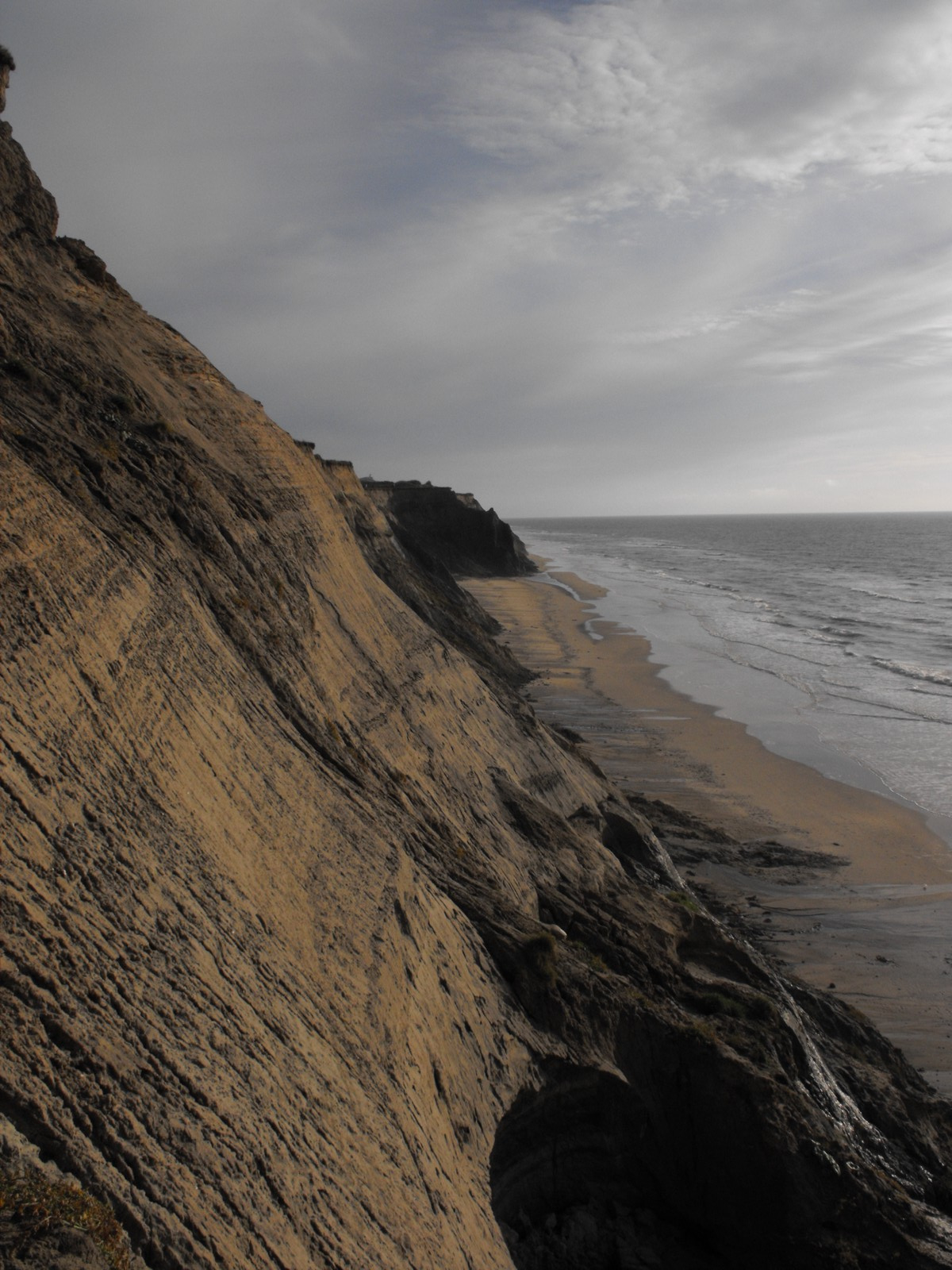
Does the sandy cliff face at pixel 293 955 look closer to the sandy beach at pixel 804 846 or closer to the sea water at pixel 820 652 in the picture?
the sandy beach at pixel 804 846

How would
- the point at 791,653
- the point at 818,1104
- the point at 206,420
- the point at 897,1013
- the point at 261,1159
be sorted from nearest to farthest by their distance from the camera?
1. the point at 261,1159
2. the point at 818,1104
3. the point at 206,420
4. the point at 897,1013
5. the point at 791,653

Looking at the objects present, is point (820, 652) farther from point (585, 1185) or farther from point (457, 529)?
point (585, 1185)

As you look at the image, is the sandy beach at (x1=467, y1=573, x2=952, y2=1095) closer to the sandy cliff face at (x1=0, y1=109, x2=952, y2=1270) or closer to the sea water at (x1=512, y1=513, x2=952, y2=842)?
the sea water at (x1=512, y1=513, x2=952, y2=842)

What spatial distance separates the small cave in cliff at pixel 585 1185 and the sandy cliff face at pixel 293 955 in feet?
0.10

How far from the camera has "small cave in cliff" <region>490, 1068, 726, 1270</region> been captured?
6.76m

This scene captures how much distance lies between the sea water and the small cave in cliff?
14.2 meters

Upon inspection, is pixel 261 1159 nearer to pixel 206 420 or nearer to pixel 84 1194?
pixel 84 1194

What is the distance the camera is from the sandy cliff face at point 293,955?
4.23 metres

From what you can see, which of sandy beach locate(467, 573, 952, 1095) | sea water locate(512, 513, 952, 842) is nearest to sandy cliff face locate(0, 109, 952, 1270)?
sandy beach locate(467, 573, 952, 1095)

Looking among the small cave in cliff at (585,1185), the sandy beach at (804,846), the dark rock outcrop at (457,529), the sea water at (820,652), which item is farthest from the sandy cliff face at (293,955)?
the dark rock outcrop at (457,529)

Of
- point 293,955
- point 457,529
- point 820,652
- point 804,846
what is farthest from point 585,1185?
point 457,529

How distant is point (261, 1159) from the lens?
4.48 meters

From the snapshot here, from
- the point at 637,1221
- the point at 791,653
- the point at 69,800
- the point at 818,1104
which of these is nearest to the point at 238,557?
the point at 69,800

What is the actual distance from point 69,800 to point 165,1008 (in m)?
1.38
